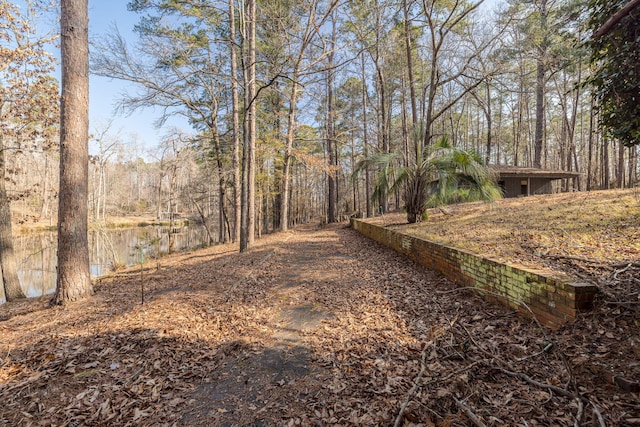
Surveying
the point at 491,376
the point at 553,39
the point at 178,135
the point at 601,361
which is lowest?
the point at 491,376

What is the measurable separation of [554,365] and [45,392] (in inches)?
167

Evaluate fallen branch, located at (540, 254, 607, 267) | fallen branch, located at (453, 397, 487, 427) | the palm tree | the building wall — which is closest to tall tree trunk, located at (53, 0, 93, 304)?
fallen branch, located at (453, 397, 487, 427)

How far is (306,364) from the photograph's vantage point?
277cm

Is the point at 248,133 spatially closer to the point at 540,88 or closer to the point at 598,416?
the point at 598,416

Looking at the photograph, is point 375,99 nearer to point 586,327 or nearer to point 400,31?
point 400,31

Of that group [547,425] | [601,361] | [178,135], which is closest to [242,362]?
[547,425]

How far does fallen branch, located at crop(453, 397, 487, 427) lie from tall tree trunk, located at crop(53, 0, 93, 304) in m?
5.76

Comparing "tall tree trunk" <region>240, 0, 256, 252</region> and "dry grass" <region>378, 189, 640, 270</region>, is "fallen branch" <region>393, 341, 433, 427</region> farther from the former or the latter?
"tall tree trunk" <region>240, 0, 256, 252</region>

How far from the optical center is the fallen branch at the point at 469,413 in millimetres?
1750

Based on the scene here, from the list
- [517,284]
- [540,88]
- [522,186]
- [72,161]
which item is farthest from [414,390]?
[540,88]

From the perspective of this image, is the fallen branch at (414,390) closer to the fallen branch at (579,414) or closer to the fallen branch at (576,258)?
the fallen branch at (579,414)

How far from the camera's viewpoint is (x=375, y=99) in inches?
883

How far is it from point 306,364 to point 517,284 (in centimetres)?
251

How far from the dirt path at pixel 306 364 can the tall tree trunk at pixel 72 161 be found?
1.86ft
